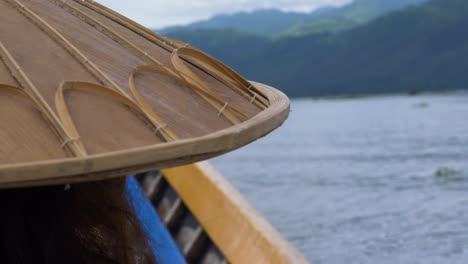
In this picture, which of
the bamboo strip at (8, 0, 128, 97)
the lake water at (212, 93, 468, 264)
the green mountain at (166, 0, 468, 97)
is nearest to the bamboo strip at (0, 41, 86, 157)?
the bamboo strip at (8, 0, 128, 97)

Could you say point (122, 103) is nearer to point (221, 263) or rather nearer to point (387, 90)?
point (221, 263)

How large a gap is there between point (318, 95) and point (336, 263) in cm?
8710

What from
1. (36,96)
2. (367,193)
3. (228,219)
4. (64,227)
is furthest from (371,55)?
(36,96)

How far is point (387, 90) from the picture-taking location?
9400 cm

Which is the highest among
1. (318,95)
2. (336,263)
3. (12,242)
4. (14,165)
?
(14,165)

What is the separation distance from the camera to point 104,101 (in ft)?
6.29

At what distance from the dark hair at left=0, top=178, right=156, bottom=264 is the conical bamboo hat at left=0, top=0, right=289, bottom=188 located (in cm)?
28

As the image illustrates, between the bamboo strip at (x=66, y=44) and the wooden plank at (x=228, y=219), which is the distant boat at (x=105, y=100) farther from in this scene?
the wooden plank at (x=228, y=219)

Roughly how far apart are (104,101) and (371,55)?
102 m

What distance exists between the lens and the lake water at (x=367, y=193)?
949cm

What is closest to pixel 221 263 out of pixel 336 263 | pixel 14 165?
pixel 14 165

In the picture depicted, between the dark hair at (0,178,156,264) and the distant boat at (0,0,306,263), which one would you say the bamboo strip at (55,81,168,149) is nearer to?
the distant boat at (0,0,306,263)

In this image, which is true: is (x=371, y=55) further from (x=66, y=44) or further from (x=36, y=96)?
(x=36, y=96)

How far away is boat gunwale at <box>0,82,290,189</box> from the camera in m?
1.59
